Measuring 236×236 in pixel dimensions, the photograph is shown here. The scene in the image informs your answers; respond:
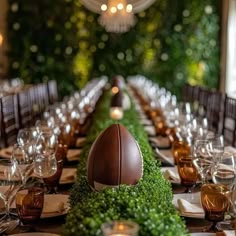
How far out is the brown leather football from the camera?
1540 millimetres

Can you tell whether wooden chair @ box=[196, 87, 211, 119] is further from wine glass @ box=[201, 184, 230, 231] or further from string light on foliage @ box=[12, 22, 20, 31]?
string light on foliage @ box=[12, 22, 20, 31]

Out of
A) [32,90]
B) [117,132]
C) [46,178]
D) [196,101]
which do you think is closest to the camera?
[117,132]

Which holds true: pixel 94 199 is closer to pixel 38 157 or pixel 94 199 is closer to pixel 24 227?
pixel 24 227

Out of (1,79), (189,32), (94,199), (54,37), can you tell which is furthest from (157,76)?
(94,199)

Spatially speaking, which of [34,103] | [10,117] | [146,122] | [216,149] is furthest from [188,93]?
[216,149]

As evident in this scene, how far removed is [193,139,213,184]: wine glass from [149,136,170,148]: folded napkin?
870 millimetres

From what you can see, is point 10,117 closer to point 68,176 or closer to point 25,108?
point 25,108

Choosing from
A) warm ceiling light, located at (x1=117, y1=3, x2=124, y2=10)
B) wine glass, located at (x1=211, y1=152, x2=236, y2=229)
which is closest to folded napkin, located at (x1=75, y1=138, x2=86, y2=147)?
wine glass, located at (x1=211, y1=152, x2=236, y2=229)

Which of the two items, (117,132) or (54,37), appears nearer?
(117,132)

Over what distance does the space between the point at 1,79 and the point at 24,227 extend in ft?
29.0

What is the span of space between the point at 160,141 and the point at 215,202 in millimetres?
1754

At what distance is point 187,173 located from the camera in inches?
83.4

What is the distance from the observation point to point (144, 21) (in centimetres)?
994

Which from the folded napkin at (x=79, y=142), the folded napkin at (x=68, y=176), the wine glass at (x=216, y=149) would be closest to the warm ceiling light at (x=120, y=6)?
the folded napkin at (x=79, y=142)
